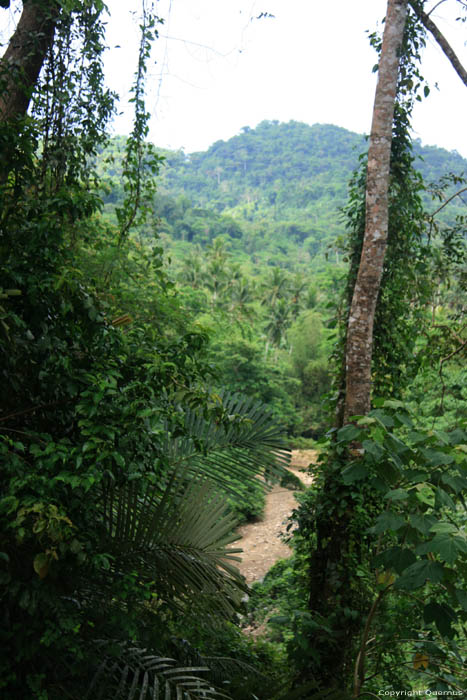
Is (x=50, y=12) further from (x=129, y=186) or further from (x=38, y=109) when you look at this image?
(x=129, y=186)

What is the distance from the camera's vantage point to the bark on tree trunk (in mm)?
3268

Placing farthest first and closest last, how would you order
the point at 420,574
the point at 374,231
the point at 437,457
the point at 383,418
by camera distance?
the point at 374,231, the point at 383,418, the point at 437,457, the point at 420,574

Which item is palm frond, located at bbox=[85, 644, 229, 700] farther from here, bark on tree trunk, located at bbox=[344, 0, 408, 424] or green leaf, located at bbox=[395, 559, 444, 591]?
bark on tree trunk, located at bbox=[344, 0, 408, 424]

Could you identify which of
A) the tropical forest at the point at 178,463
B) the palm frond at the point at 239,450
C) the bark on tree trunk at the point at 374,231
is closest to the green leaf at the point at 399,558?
the tropical forest at the point at 178,463

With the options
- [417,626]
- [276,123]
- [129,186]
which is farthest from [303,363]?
[276,123]

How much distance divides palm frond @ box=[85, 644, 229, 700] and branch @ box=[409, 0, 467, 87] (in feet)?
13.2

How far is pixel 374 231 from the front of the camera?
338cm

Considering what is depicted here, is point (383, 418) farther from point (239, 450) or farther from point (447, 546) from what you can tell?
point (239, 450)

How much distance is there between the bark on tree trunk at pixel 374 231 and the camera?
129 inches

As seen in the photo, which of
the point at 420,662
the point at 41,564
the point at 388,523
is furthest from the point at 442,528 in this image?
the point at 41,564

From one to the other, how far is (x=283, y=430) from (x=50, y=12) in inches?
119

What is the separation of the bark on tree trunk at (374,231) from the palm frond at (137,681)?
186cm

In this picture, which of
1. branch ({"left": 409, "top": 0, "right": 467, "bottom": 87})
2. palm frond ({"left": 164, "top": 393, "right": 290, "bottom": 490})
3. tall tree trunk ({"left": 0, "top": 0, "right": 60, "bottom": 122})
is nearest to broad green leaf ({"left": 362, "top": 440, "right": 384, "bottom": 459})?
palm frond ({"left": 164, "top": 393, "right": 290, "bottom": 490})

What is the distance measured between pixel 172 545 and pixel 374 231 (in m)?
2.37
